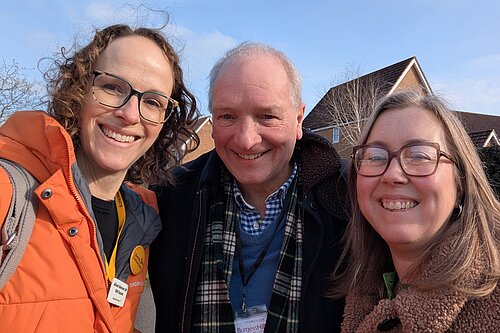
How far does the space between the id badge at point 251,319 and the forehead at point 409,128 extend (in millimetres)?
1248

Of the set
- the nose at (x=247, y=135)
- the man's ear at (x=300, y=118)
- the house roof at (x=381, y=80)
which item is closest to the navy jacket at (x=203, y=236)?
the man's ear at (x=300, y=118)

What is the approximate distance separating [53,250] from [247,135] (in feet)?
4.45

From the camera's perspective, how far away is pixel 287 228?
2883 millimetres

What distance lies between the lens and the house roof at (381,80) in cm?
2634

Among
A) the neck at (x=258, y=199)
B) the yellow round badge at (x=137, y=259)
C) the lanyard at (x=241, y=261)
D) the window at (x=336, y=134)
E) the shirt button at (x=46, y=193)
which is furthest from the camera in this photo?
the window at (x=336, y=134)

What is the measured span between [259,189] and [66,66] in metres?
1.42

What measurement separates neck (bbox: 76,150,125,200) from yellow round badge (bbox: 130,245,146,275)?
336 millimetres

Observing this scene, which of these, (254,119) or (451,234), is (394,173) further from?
(254,119)

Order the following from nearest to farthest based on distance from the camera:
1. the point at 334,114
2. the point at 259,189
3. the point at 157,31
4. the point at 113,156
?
the point at 113,156 < the point at 157,31 < the point at 259,189 < the point at 334,114

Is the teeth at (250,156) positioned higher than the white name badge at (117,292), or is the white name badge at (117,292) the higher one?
the teeth at (250,156)

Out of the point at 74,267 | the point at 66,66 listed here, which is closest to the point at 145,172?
the point at 66,66

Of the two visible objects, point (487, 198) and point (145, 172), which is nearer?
point (487, 198)

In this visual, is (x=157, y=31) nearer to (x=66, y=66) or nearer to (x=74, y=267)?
(x=66, y=66)

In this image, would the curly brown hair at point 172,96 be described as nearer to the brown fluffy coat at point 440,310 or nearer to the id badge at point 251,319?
→ the id badge at point 251,319
